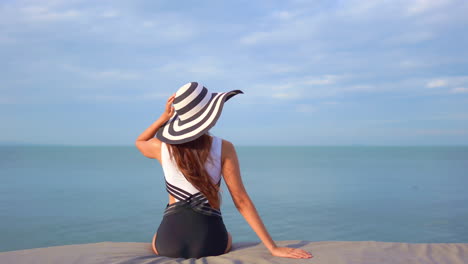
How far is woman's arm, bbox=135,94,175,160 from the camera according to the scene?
2938 mm

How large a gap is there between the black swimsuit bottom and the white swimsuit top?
0.27ft

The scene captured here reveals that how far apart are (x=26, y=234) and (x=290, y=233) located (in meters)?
6.39

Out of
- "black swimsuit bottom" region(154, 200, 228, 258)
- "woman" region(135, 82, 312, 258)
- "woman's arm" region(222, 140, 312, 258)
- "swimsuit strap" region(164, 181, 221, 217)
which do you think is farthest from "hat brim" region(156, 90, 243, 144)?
"black swimsuit bottom" region(154, 200, 228, 258)

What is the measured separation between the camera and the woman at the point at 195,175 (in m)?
2.73

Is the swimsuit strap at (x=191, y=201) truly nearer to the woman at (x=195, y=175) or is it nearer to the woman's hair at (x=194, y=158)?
the woman at (x=195, y=175)

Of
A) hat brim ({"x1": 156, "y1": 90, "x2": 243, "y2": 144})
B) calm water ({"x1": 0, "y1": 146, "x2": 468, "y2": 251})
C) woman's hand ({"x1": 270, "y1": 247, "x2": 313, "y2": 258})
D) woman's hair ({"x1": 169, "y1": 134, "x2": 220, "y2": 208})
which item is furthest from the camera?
calm water ({"x1": 0, "y1": 146, "x2": 468, "y2": 251})

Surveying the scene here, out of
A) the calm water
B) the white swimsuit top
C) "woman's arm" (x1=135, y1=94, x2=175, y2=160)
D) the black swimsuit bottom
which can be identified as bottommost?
the calm water

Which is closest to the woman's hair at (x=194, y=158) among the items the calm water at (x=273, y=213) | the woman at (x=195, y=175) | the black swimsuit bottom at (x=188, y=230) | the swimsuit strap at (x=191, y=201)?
the woman at (x=195, y=175)

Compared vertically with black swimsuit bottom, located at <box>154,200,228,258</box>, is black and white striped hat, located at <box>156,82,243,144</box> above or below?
above

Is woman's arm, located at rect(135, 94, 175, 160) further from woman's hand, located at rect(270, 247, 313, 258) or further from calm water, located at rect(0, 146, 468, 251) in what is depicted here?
calm water, located at rect(0, 146, 468, 251)

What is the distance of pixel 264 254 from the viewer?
3012 millimetres

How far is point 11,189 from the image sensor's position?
54.5 ft

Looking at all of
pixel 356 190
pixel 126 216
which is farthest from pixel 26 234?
pixel 356 190

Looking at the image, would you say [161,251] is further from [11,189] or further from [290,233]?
[11,189]
